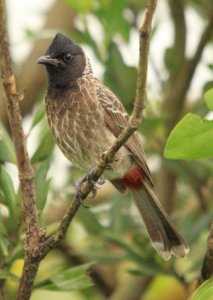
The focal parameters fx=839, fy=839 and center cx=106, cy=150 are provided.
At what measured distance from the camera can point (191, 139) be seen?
2043 millimetres

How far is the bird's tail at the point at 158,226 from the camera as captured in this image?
10.2 ft

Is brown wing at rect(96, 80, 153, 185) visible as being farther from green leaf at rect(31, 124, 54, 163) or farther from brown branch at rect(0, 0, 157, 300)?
brown branch at rect(0, 0, 157, 300)

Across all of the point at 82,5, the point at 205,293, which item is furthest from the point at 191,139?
the point at 82,5

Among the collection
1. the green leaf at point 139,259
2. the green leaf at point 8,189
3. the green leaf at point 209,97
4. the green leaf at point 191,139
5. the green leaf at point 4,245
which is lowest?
the green leaf at point 139,259

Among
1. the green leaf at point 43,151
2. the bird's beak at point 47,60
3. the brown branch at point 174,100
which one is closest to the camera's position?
the green leaf at point 43,151

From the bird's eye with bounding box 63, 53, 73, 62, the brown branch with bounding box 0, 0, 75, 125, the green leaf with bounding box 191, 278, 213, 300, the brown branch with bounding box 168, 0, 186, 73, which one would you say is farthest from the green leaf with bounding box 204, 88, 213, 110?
the brown branch with bounding box 0, 0, 75, 125

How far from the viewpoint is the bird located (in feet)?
10.7

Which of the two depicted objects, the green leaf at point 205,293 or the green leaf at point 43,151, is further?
the green leaf at point 43,151

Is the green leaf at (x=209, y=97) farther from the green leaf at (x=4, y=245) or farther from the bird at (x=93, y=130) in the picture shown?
the bird at (x=93, y=130)

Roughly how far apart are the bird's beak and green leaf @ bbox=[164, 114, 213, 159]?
4.14 ft

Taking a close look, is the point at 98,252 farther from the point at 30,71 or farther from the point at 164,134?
the point at 30,71

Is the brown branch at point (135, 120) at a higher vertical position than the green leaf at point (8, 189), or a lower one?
higher

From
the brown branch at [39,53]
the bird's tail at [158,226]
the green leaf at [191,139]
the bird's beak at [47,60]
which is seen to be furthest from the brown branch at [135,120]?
the brown branch at [39,53]

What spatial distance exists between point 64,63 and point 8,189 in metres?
0.92
